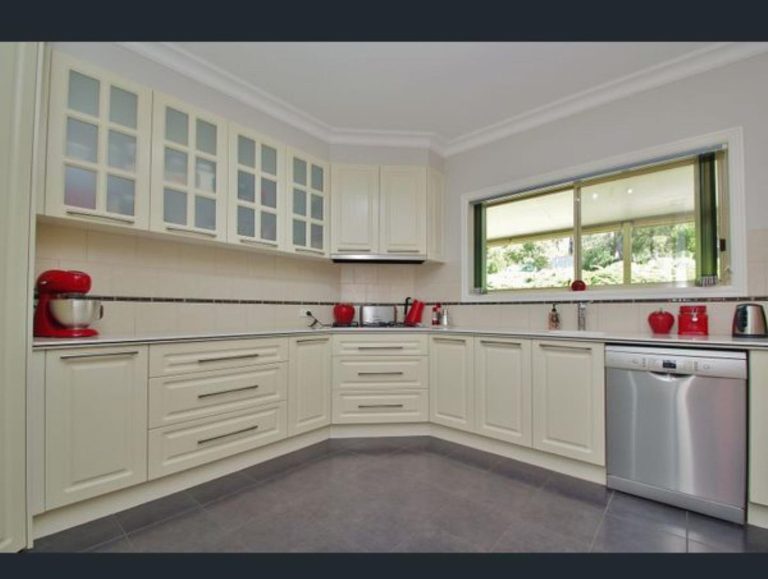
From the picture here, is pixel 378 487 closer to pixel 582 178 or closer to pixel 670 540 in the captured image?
pixel 670 540

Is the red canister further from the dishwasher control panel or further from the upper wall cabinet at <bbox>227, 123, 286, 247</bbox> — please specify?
the upper wall cabinet at <bbox>227, 123, 286, 247</bbox>

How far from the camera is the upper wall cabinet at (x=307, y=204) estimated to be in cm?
290

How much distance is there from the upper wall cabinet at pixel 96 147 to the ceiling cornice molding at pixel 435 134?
1.17 ft

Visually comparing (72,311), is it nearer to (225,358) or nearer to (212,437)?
(225,358)

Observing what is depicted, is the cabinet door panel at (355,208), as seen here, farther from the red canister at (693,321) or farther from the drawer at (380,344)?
the red canister at (693,321)

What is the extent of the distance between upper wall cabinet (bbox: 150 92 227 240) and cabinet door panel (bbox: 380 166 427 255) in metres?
1.35

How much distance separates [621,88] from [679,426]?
85.1 inches

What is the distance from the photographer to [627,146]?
8.23 feet

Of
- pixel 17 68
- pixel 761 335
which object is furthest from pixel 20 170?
pixel 761 335

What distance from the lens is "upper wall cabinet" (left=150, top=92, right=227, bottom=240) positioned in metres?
2.14

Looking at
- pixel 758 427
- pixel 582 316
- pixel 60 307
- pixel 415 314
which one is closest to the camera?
pixel 758 427

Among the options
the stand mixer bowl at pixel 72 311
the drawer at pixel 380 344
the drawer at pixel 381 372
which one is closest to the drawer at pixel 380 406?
the drawer at pixel 381 372

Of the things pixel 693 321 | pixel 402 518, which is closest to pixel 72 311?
pixel 402 518

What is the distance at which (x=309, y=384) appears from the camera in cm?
268
